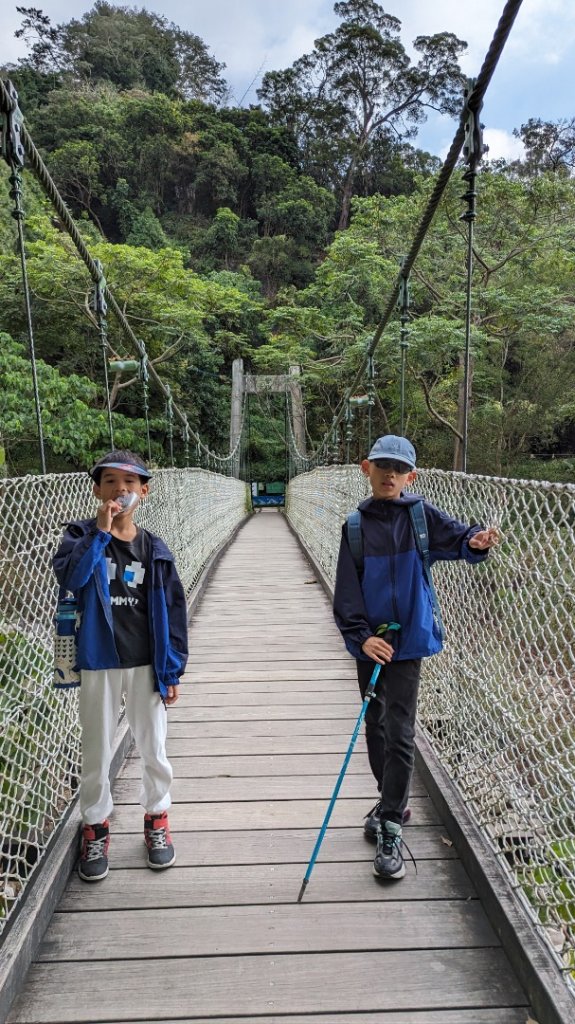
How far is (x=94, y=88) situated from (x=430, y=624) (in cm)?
3051

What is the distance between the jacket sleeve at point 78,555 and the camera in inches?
48.8

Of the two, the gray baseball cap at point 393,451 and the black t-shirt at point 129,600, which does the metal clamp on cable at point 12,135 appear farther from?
the gray baseball cap at point 393,451

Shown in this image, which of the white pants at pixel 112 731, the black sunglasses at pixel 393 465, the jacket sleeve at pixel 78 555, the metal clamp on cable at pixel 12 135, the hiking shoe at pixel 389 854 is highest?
the metal clamp on cable at pixel 12 135

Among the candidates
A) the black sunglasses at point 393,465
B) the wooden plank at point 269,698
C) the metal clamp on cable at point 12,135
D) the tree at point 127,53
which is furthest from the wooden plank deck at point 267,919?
the tree at point 127,53

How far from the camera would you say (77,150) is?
65.6 feet

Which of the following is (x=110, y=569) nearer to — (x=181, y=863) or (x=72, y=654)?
(x=72, y=654)

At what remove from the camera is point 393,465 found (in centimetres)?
135

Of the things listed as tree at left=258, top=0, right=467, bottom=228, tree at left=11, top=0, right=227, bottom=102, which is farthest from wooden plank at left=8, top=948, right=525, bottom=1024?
Result: tree at left=11, top=0, right=227, bottom=102

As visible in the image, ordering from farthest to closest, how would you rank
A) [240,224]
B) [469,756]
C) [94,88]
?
1. [94,88]
2. [240,224]
3. [469,756]

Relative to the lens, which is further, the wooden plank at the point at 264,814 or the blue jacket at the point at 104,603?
the wooden plank at the point at 264,814

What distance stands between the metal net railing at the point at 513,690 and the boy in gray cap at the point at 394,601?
15cm

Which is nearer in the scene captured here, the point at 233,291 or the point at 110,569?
the point at 110,569

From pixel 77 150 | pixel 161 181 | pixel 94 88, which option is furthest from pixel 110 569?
pixel 94 88

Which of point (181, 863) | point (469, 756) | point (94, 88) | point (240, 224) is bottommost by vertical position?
point (181, 863)
